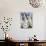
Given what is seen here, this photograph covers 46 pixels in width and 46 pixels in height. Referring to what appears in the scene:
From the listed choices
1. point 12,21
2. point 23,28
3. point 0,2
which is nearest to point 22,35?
point 23,28

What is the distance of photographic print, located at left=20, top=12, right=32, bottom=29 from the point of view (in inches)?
155

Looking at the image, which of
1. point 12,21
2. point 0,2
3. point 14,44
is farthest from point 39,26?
point 0,2

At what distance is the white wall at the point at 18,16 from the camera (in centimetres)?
392

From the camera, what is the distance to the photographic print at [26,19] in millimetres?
3942

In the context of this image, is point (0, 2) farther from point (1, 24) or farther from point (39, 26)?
point (39, 26)

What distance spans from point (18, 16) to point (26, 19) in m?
0.27

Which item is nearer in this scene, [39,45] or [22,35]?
[39,45]

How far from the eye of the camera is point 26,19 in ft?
13.0

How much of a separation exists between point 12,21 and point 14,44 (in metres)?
0.93

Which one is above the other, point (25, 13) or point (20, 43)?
point (25, 13)

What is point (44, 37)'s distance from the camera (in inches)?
155

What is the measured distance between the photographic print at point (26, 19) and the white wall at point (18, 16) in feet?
0.31

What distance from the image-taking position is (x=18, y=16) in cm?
395

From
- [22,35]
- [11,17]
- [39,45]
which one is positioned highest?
[11,17]
